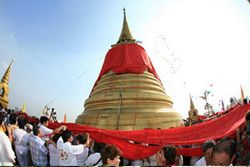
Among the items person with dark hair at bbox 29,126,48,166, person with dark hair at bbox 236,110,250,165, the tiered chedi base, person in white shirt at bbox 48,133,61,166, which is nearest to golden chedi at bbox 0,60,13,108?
→ the tiered chedi base

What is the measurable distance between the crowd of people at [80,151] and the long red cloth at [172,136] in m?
0.28

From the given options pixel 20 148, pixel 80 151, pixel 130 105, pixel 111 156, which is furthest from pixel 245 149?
pixel 130 105

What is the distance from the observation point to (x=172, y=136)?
649 cm

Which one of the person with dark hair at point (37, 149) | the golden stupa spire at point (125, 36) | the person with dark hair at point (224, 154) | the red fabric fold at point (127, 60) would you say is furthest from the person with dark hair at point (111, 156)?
the golden stupa spire at point (125, 36)

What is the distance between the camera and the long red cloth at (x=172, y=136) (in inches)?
223

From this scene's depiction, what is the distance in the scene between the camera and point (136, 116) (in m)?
12.9

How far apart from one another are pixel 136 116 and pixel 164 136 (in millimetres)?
6460

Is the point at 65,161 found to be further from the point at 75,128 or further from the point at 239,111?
the point at 239,111

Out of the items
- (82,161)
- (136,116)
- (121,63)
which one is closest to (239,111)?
(82,161)

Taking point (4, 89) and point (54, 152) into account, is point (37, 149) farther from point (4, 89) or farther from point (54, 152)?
point (4, 89)

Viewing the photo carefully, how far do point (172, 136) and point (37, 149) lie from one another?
3.55 m

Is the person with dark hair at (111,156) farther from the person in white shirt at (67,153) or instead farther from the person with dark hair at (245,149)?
the person with dark hair at (245,149)

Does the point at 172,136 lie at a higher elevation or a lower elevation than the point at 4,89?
lower

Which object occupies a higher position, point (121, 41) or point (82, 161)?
point (121, 41)
